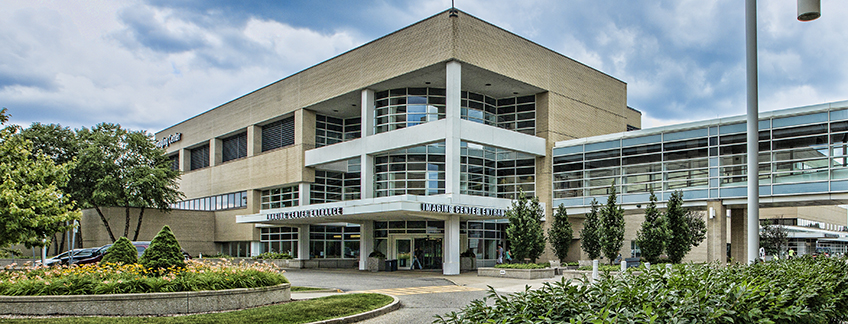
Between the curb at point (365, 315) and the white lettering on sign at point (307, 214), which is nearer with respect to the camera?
the curb at point (365, 315)

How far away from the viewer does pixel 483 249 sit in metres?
39.2

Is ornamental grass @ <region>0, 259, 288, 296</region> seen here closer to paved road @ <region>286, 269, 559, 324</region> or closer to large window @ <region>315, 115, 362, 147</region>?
paved road @ <region>286, 269, 559, 324</region>

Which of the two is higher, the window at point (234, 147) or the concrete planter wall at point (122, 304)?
the window at point (234, 147)

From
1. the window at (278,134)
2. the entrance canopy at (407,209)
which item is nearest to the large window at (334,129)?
the window at (278,134)

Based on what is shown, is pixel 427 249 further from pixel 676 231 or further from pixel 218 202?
pixel 218 202

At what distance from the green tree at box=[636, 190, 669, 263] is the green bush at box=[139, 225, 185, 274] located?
18442 millimetres

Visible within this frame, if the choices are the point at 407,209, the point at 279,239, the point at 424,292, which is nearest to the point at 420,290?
the point at 424,292

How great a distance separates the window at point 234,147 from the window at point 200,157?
144 inches

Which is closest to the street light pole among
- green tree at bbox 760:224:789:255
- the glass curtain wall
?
the glass curtain wall

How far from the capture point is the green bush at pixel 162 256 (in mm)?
16297

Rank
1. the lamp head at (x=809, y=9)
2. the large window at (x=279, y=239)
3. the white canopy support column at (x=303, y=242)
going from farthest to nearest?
the large window at (x=279, y=239) → the white canopy support column at (x=303, y=242) → the lamp head at (x=809, y=9)

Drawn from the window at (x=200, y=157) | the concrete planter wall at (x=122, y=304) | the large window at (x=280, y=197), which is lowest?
the concrete planter wall at (x=122, y=304)

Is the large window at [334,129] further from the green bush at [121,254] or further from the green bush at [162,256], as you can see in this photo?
the green bush at [162,256]

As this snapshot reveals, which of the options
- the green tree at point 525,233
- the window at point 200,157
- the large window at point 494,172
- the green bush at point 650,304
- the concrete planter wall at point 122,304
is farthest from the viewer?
the window at point 200,157
